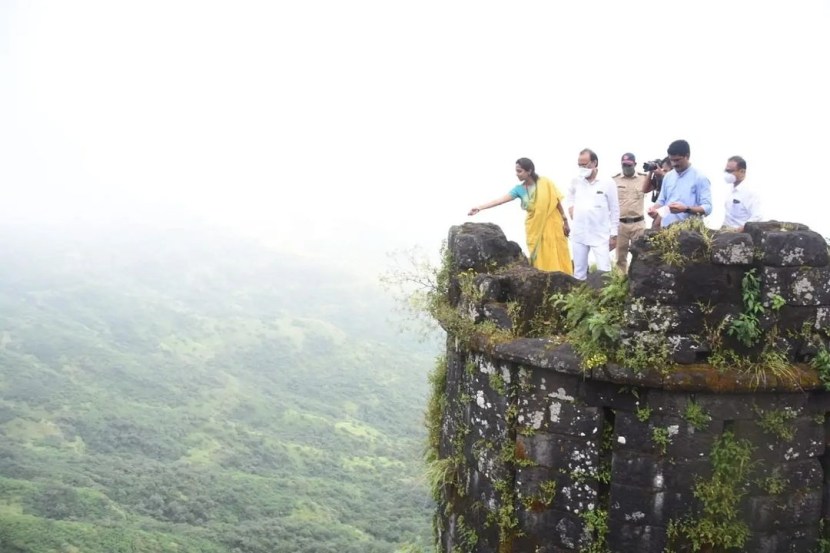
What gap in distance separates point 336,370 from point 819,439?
96.3 meters

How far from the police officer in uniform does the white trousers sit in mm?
806

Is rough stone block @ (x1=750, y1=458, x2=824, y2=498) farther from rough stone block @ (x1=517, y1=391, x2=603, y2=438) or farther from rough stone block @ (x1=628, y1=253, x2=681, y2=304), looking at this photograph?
rough stone block @ (x1=628, y1=253, x2=681, y2=304)

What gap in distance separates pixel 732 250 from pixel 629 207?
386cm

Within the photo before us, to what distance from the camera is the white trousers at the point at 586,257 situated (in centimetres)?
781

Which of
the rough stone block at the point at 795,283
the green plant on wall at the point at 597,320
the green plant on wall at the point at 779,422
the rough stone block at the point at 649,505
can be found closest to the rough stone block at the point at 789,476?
the green plant on wall at the point at 779,422

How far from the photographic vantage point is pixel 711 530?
5.02 m

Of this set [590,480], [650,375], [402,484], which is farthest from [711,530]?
[402,484]

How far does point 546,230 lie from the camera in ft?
26.0

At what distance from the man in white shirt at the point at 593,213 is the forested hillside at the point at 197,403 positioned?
9.20 feet

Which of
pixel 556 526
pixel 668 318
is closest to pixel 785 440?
pixel 668 318

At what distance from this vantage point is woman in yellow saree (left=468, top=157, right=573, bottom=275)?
7.83 meters

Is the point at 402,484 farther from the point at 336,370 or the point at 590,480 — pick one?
the point at 590,480

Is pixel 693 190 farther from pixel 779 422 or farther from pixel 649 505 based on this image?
pixel 649 505

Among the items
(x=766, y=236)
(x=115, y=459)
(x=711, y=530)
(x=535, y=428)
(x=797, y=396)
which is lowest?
(x=115, y=459)
